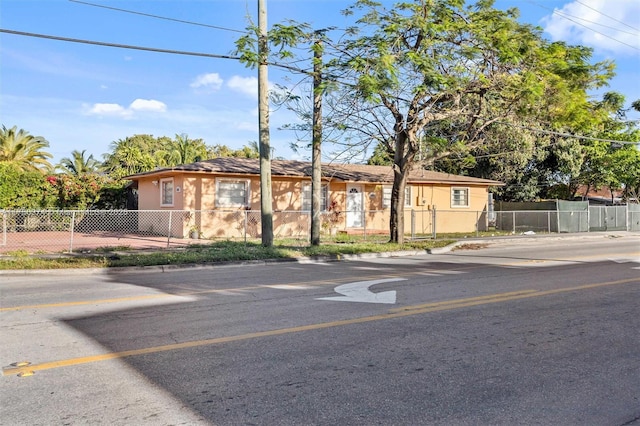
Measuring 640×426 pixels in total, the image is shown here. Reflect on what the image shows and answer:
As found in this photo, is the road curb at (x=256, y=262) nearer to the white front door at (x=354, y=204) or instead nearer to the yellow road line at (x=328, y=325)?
the white front door at (x=354, y=204)

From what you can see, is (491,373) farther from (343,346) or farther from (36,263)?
(36,263)

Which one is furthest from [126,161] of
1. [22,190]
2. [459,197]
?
[459,197]

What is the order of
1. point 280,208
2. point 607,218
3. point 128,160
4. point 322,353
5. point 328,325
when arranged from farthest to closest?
point 128,160 → point 607,218 → point 280,208 → point 328,325 → point 322,353

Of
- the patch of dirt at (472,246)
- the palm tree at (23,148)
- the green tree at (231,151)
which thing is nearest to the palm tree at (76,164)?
the palm tree at (23,148)

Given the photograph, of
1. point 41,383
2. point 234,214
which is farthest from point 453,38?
point 41,383

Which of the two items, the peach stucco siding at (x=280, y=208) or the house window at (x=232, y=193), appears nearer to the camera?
the peach stucco siding at (x=280, y=208)

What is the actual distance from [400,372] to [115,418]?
7.94 ft

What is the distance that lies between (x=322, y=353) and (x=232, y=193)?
1749 cm

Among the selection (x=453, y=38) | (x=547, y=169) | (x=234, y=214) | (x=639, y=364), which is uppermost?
(x=453, y=38)

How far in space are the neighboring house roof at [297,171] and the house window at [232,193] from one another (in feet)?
2.10

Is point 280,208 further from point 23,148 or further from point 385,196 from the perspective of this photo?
point 23,148

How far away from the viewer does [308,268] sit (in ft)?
42.1

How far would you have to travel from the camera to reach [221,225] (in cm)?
2166

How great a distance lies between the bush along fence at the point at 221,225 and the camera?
18.2 m
